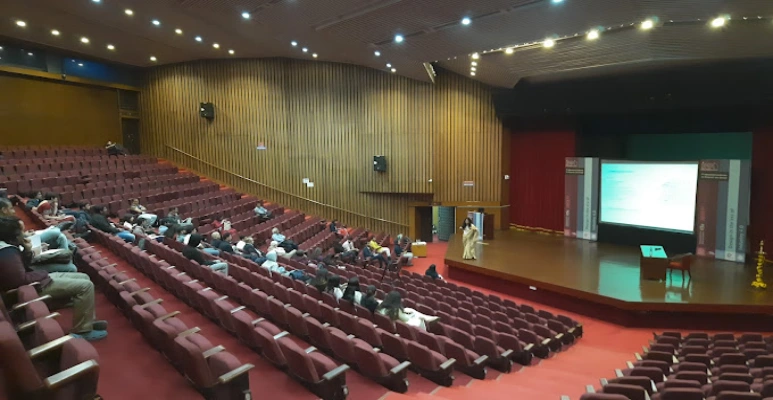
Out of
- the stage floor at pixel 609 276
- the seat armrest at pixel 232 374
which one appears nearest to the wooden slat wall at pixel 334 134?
the stage floor at pixel 609 276

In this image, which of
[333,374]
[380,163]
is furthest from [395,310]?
[380,163]

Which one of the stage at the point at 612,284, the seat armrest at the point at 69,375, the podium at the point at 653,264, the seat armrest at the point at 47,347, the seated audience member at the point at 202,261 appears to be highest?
the seat armrest at the point at 47,347

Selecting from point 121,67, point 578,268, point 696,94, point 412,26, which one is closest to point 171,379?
point 412,26

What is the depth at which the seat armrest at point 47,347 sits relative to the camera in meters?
1.73

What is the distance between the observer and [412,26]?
7332 mm

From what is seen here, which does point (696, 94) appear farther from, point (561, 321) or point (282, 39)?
point (282, 39)

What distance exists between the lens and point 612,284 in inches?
282

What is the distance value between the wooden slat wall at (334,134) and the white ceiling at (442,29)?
1.24 m

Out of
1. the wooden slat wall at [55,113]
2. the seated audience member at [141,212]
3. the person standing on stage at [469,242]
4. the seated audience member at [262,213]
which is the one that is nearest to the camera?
the seated audience member at [141,212]

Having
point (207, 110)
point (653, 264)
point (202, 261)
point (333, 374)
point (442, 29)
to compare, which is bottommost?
point (653, 264)

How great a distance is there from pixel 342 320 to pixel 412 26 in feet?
17.0

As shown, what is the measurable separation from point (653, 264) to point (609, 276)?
687 millimetres

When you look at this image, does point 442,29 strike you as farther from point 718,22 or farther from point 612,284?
point 612,284

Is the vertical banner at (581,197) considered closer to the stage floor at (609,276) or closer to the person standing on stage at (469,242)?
the stage floor at (609,276)
